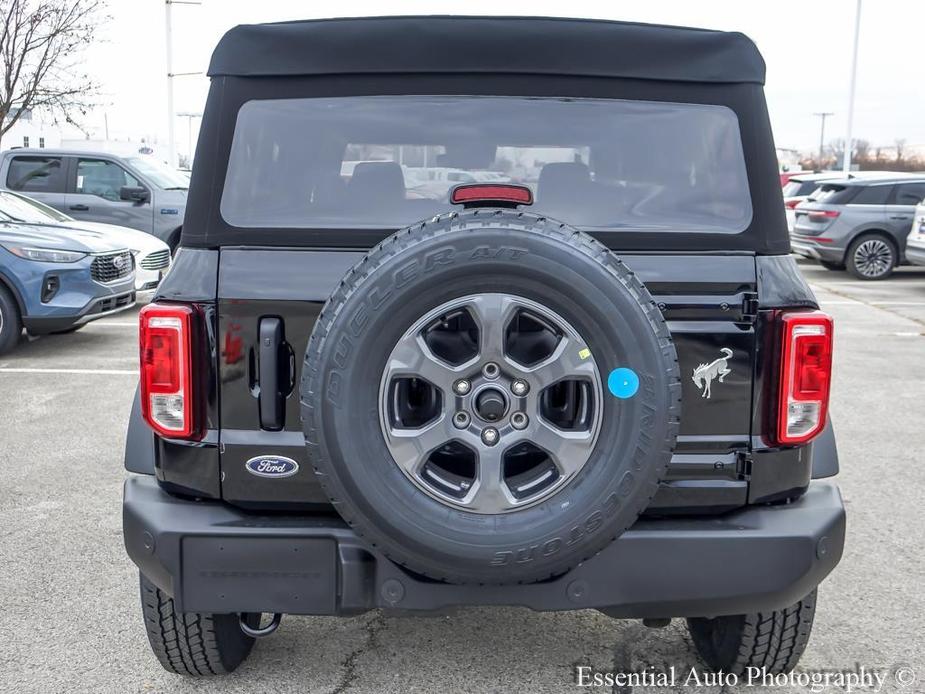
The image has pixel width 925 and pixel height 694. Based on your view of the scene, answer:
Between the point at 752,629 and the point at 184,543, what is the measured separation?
1.68 meters

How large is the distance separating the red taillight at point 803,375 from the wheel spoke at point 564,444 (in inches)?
25.1

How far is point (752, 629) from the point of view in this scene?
285 centimetres

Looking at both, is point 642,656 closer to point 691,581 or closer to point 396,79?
point 691,581

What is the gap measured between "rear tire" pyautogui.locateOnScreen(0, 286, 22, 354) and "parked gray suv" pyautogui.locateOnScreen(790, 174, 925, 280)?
12438 mm

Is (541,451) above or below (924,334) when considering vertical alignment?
above

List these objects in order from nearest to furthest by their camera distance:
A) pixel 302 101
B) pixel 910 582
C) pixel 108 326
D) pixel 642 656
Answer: pixel 302 101 → pixel 642 656 → pixel 910 582 → pixel 108 326

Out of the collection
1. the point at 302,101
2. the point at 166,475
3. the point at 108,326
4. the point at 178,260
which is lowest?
the point at 108,326

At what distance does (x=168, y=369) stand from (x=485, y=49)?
1.21 meters

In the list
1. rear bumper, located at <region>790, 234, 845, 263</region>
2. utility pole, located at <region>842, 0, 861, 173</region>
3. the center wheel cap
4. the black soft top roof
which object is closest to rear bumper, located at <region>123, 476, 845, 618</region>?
the center wheel cap

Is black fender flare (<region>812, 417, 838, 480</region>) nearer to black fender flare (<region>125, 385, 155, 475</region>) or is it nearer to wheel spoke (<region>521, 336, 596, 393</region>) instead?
wheel spoke (<region>521, 336, 596, 393</region>)

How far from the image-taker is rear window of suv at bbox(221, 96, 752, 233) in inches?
101

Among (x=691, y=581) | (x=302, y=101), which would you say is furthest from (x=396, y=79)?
(x=691, y=581)

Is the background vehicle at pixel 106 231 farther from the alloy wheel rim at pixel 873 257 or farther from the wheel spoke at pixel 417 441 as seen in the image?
the alloy wheel rim at pixel 873 257

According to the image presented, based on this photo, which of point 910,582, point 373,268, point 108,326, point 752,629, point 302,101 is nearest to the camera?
point 373,268
